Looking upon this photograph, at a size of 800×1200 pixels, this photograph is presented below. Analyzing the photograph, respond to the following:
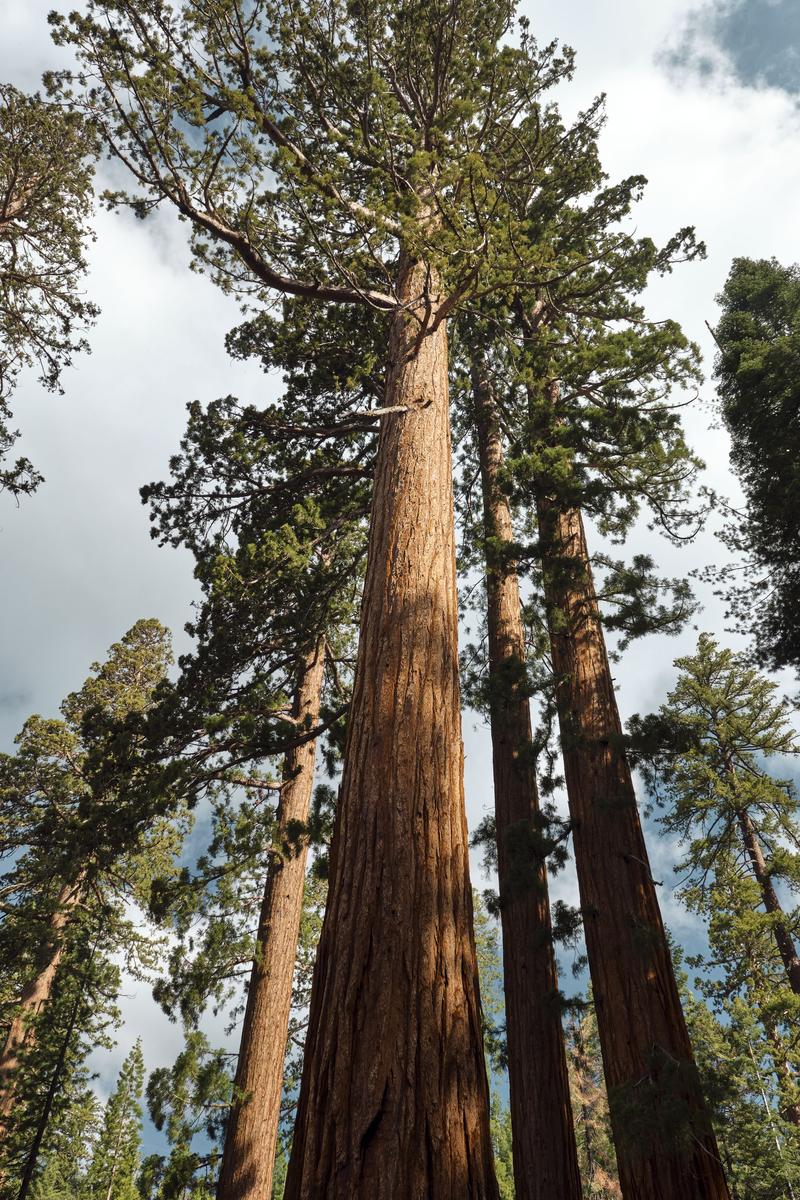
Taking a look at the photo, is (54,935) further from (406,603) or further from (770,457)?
(770,457)

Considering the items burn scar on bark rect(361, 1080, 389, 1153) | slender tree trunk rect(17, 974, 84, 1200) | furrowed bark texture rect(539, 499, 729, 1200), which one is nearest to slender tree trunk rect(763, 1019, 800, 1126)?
furrowed bark texture rect(539, 499, 729, 1200)

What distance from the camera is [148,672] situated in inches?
742

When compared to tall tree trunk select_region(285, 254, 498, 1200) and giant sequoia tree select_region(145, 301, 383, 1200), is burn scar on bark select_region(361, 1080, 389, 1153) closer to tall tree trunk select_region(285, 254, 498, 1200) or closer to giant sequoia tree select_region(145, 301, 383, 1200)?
tall tree trunk select_region(285, 254, 498, 1200)

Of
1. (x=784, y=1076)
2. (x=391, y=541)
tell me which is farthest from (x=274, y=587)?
(x=784, y=1076)

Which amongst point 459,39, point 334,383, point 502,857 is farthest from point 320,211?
point 502,857

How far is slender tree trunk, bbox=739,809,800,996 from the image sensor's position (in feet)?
46.1

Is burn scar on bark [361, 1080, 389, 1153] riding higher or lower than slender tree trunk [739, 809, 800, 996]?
lower

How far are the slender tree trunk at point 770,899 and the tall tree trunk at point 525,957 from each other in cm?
1049

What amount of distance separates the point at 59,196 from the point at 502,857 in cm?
1311

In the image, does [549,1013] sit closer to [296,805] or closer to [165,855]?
[296,805]

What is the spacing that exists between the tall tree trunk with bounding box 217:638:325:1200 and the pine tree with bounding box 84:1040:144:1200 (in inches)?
668

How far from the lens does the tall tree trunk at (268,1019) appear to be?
6602mm

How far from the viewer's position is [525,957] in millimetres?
5926

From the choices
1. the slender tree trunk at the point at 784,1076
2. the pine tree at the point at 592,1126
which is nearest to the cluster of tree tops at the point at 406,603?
the slender tree trunk at the point at 784,1076
